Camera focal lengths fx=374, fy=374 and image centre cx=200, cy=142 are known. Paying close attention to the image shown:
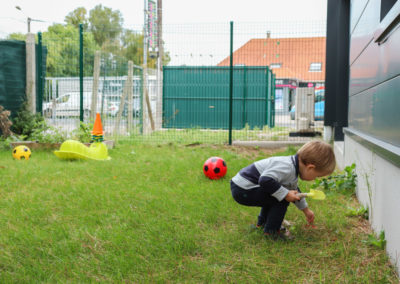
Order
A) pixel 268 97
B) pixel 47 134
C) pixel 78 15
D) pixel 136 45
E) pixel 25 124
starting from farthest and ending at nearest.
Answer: pixel 78 15
pixel 136 45
pixel 268 97
pixel 25 124
pixel 47 134

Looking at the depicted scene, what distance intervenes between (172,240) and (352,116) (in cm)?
305

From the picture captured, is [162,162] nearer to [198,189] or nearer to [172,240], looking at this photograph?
[198,189]

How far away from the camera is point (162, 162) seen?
6.03m

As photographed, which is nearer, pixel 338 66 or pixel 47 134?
pixel 338 66

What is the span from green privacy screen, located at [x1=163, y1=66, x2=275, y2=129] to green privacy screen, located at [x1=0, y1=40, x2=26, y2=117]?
17.7ft

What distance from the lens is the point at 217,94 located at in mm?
13406

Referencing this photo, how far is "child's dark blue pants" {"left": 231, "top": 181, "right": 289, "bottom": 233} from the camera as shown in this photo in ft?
9.10

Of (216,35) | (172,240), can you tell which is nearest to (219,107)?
(216,35)

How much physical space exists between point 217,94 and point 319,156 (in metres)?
11.0

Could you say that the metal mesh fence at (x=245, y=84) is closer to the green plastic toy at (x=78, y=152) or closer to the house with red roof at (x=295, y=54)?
the house with red roof at (x=295, y=54)

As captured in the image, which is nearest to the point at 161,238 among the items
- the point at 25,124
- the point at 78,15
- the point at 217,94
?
the point at 25,124

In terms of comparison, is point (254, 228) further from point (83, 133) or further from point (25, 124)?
point (25, 124)

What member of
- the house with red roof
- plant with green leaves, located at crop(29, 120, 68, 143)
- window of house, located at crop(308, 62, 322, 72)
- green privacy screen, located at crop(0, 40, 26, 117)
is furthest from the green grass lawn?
window of house, located at crop(308, 62, 322, 72)

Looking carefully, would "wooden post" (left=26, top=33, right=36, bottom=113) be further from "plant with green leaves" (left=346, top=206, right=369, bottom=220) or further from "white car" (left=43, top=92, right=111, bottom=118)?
"plant with green leaves" (left=346, top=206, right=369, bottom=220)
